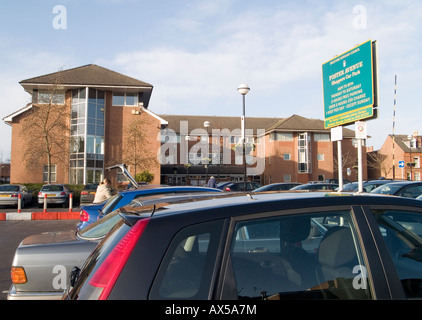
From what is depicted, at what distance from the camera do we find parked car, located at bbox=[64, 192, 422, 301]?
1709 millimetres

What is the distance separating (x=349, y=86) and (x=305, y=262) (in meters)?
5.89

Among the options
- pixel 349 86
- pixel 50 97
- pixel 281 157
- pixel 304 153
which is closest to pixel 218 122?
pixel 281 157

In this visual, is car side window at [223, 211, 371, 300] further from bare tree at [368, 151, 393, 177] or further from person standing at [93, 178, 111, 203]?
bare tree at [368, 151, 393, 177]

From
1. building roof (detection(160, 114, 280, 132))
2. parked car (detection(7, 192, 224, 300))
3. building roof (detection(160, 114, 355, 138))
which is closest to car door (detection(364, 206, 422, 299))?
parked car (detection(7, 192, 224, 300))

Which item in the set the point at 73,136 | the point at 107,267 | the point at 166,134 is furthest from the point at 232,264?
the point at 166,134

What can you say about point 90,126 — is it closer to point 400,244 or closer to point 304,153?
point 304,153

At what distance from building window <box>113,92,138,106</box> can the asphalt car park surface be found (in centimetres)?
2408

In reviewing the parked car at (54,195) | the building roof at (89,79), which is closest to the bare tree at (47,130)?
the building roof at (89,79)

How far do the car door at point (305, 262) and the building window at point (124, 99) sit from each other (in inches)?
1412

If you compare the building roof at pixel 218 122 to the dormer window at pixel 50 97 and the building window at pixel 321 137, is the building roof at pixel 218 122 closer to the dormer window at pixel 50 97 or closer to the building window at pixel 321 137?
the building window at pixel 321 137

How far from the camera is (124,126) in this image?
3591 centimetres

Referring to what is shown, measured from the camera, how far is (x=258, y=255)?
2.19 meters

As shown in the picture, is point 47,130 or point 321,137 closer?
point 47,130

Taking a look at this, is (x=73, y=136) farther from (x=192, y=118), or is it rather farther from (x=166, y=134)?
(x=192, y=118)
